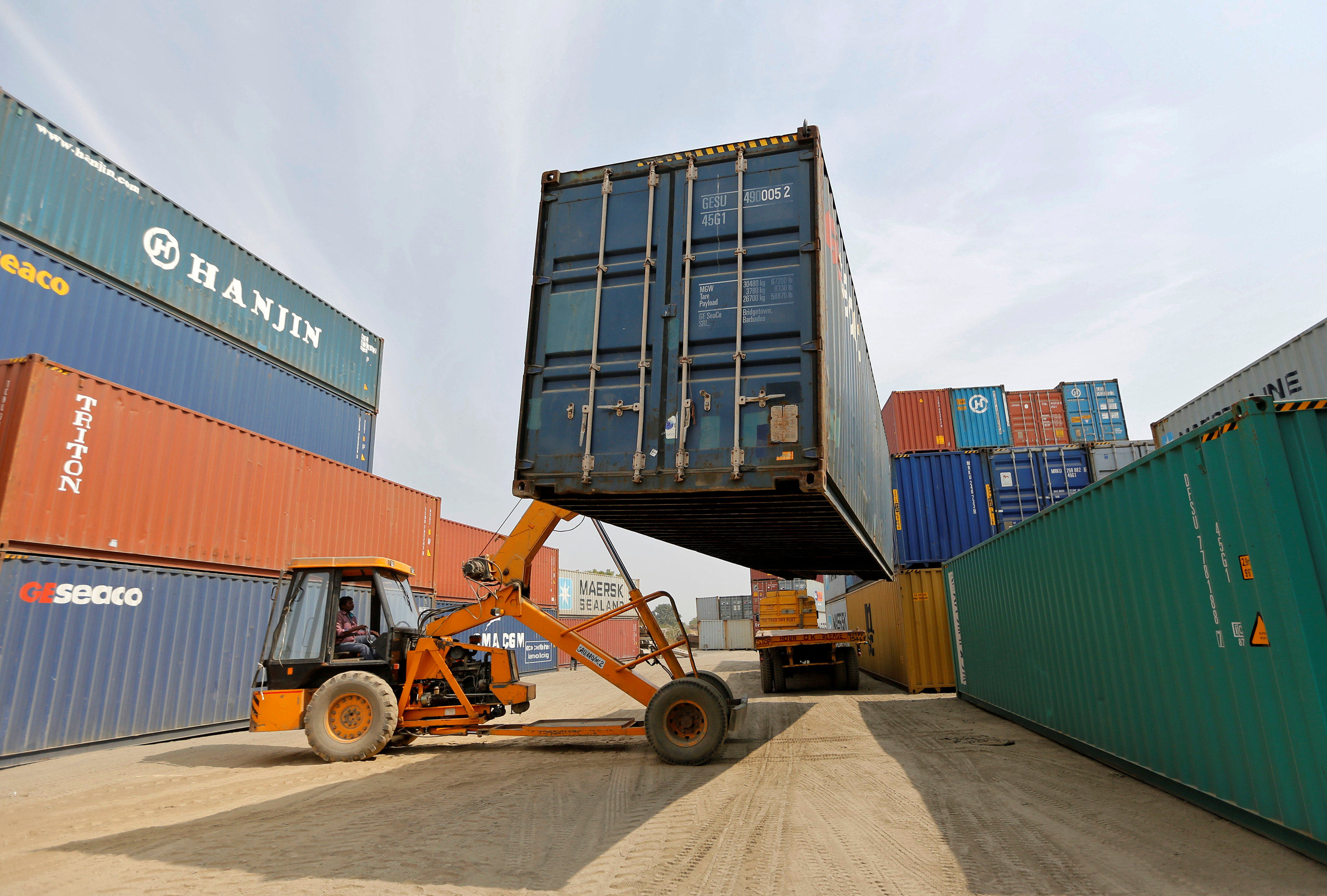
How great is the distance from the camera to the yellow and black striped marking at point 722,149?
5797mm

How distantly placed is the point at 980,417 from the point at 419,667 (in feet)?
58.8

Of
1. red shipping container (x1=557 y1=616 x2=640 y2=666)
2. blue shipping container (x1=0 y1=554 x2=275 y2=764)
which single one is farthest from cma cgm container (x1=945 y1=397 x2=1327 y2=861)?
red shipping container (x1=557 y1=616 x2=640 y2=666)

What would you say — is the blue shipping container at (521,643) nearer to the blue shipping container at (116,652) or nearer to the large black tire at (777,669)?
the large black tire at (777,669)

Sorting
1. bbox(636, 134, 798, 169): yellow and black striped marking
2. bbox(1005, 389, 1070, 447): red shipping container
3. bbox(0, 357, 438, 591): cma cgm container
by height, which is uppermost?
bbox(1005, 389, 1070, 447): red shipping container

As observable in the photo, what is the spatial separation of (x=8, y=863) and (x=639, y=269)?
6180mm

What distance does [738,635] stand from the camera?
51281mm

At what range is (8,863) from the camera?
173 inches

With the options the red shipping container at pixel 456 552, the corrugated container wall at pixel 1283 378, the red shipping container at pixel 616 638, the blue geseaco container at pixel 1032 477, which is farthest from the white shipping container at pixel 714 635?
the corrugated container wall at pixel 1283 378

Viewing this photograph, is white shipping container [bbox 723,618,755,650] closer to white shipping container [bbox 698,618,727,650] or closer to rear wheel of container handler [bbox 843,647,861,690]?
white shipping container [bbox 698,618,727,650]

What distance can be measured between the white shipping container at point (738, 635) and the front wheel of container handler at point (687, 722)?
1765 inches

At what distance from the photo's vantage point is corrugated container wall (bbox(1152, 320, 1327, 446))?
10.1 meters

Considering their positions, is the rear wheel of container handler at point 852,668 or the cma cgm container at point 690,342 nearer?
the cma cgm container at point 690,342

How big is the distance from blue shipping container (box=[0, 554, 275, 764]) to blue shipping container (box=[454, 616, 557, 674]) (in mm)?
8947

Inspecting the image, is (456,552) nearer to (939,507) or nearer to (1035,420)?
(939,507)
